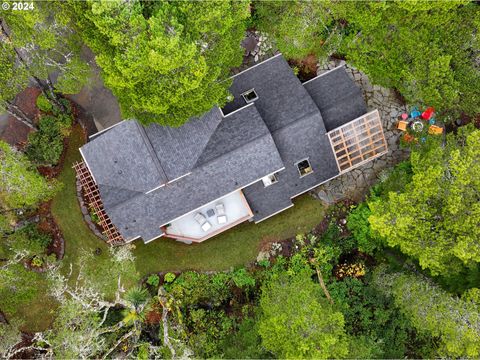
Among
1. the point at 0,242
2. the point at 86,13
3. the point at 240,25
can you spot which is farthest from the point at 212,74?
the point at 0,242

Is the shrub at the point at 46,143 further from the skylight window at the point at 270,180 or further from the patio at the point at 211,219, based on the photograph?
the skylight window at the point at 270,180

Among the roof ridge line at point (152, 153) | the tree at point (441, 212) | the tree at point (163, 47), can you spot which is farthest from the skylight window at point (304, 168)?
the roof ridge line at point (152, 153)

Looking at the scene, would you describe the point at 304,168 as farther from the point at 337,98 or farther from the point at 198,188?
the point at 198,188

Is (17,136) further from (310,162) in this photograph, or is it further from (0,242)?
(310,162)

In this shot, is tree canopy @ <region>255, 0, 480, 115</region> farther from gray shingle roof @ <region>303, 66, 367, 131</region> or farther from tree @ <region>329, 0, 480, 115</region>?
gray shingle roof @ <region>303, 66, 367, 131</region>

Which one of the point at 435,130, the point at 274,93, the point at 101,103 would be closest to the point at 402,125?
the point at 435,130

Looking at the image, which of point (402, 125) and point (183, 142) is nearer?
point (183, 142)
